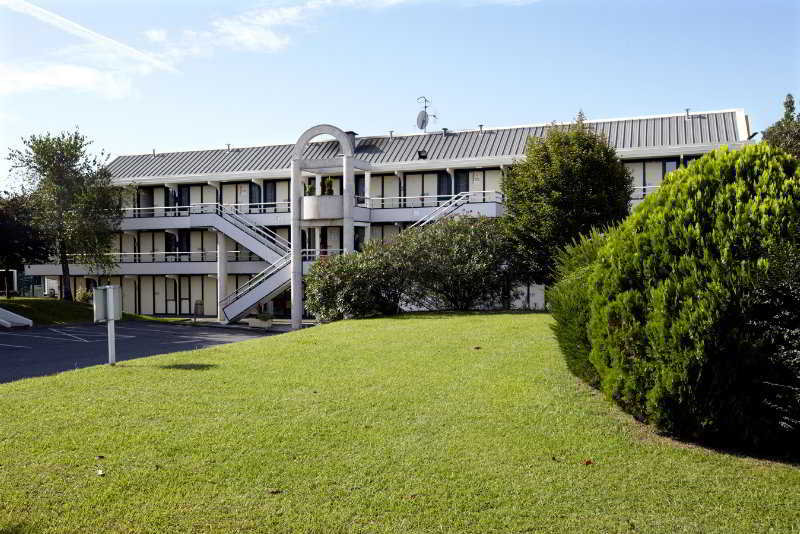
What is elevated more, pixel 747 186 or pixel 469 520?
pixel 747 186

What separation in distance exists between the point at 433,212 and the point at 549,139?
351 inches

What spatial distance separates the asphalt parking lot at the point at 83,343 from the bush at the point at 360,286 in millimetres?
3460

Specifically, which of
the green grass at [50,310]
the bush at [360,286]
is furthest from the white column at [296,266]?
the green grass at [50,310]

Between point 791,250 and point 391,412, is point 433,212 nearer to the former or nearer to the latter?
point 391,412

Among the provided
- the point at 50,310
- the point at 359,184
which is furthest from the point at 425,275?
the point at 50,310

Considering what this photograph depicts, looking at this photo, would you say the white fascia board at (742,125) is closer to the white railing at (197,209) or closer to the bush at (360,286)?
the bush at (360,286)

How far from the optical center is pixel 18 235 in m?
33.5

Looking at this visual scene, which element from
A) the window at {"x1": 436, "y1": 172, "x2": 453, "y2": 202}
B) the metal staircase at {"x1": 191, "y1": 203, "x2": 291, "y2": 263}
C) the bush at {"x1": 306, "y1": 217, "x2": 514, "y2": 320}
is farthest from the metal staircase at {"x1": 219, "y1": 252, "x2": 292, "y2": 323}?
the window at {"x1": 436, "y1": 172, "x2": 453, "y2": 202}

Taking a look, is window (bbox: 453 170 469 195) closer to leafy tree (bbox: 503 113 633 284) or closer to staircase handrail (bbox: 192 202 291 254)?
staircase handrail (bbox: 192 202 291 254)

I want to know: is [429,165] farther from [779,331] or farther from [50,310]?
[779,331]

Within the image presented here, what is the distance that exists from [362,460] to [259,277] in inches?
1115

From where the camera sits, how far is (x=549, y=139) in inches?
963

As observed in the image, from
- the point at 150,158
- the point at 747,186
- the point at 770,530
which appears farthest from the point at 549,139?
the point at 150,158

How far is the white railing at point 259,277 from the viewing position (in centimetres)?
3328
